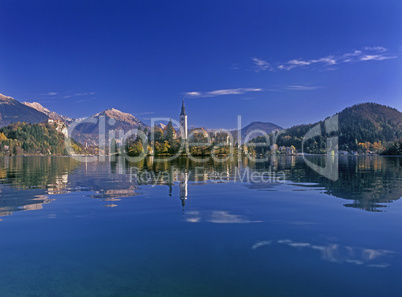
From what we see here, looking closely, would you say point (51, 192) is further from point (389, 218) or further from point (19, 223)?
point (389, 218)

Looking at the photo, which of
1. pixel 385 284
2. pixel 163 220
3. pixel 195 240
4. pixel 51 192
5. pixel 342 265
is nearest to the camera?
pixel 385 284

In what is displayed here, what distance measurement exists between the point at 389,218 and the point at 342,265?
29.3 ft

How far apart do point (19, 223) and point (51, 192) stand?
11.0 metres

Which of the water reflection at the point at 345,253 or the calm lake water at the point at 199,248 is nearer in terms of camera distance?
the calm lake water at the point at 199,248

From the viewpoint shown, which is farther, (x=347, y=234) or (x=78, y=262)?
(x=347, y=234)

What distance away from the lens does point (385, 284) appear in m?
8.59

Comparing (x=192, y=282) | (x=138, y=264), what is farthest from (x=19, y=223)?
(x=192, y=282)

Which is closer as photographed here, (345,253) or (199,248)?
(345,253)

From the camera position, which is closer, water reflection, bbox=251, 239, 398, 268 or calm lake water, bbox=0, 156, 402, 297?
calm lake water, bbox=0, 156, 402, 297

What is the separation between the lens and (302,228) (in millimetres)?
14578

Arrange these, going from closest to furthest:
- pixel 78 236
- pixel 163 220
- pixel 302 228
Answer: pixel 78 236 → pixel 302 228 → pixel 163 220

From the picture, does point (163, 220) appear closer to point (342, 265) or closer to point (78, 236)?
point (78, 236)

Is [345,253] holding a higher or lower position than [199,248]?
lower

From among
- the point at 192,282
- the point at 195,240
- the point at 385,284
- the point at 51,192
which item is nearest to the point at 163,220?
the point at 195,240
